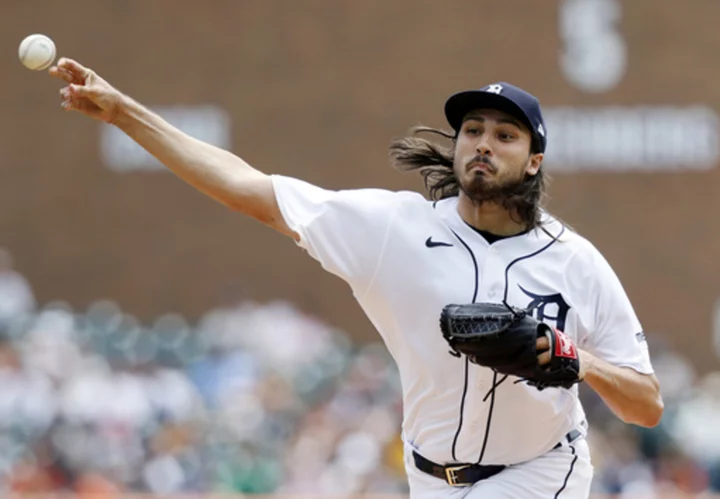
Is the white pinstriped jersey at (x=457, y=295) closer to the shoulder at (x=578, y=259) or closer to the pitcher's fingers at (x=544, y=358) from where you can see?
the shoulder at (x=578, y=259)

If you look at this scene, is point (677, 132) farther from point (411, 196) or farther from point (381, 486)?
point (411, 196)

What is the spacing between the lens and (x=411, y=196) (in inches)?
187

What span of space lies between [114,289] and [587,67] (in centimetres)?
637

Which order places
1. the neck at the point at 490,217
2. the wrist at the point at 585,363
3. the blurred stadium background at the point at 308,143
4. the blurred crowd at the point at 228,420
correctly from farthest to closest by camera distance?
1. the blurred stadium background at the point at 308,143
2. the blurred crowd at the point at 228,420
3. the neck at the point at 490,217
4. the wrist at the point at 585,363

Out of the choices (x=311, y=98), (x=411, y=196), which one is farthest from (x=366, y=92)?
(x=411, y=196)

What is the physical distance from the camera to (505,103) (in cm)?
459

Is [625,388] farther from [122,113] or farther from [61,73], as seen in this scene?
[61,73]

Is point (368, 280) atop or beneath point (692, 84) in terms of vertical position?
beneath

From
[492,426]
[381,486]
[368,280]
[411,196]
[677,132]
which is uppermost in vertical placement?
[677,132]

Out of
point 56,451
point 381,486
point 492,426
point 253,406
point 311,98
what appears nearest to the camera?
point 492,426

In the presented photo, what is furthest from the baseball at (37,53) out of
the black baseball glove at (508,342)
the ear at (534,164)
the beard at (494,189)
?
the ear at (534,164)

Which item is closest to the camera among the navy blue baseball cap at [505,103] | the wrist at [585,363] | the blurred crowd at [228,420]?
the wrist at [585,363]

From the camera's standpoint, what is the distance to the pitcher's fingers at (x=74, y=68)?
14.6ft

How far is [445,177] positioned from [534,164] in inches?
14.3
